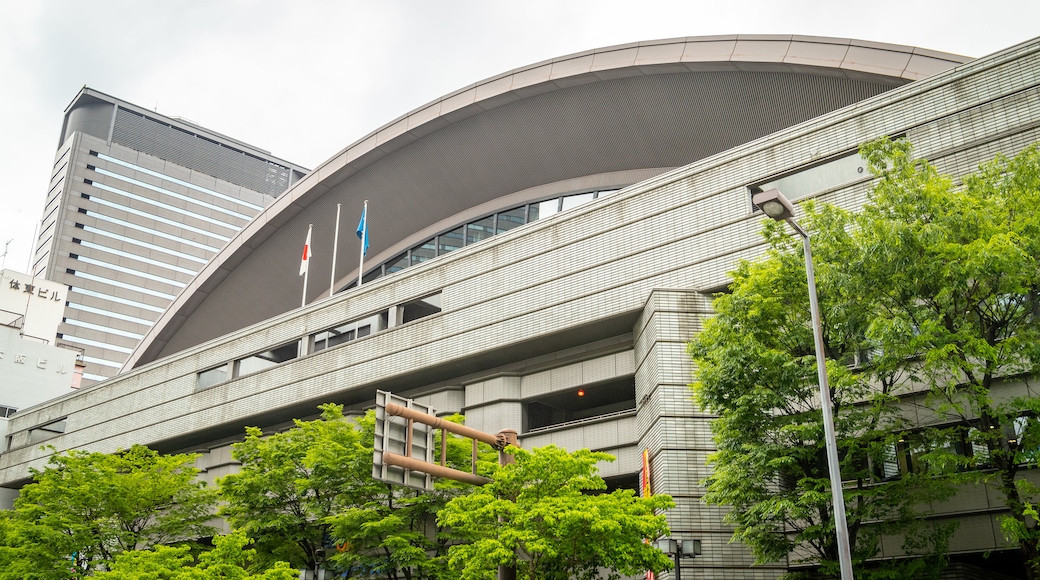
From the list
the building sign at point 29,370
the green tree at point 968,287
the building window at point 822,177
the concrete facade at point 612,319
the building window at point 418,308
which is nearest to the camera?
the green tree at point 968,287

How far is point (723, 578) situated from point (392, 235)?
89.9 feet

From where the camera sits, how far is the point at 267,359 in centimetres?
3959

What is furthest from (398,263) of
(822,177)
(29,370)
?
(29,370)

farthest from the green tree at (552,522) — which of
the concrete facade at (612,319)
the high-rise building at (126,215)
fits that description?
the high-rise building at (126,215)

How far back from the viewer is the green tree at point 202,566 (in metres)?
21.0

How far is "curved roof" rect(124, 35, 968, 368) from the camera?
30578mm

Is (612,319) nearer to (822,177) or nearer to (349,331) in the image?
(822,177)

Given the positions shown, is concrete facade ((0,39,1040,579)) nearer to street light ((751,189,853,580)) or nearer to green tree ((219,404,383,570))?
green tree ((219,404,383,570))

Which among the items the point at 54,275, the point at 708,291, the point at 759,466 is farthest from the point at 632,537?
the point at 54,275

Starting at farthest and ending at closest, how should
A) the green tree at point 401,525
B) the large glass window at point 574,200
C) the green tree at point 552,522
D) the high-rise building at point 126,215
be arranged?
1. the high-rise building at point 126,215
2. the large glass window at point 574,200
3. the green tree at point 401,525
4. the green tree at point 552,522

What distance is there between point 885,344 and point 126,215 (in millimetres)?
129856

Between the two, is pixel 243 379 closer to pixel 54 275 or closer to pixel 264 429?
pixel 264 429

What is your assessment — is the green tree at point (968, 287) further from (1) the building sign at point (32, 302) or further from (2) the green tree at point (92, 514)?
(1) the building sign at point (32, 302)

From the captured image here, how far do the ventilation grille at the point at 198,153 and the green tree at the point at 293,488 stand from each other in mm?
122074
